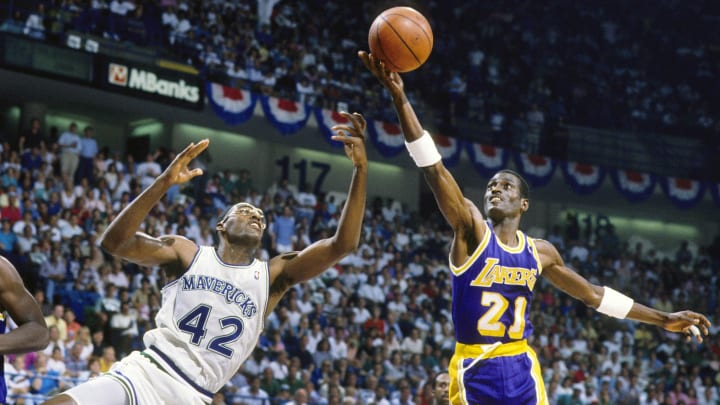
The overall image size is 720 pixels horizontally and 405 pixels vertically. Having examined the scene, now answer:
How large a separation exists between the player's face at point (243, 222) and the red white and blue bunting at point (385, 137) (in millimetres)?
14855

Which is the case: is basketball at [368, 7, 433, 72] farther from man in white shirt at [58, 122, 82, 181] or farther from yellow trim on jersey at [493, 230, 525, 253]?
man in white shirt at [58, 122, 82, 181]

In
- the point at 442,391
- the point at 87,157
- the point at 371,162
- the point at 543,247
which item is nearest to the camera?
the point at 543,247

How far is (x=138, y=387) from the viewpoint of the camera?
16.2 feet

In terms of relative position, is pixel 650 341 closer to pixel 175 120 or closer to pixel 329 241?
pixel 175 120

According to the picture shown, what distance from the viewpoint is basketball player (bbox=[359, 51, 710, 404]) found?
5309mm

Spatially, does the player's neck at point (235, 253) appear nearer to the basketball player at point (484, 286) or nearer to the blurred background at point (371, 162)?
the basketball player at point (484, 286)

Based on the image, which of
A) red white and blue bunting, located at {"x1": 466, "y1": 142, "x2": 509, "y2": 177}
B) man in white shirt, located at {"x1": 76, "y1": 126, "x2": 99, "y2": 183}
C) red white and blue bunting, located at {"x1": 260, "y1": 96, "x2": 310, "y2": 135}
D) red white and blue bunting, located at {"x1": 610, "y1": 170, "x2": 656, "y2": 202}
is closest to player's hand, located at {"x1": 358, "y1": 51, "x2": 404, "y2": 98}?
man in white shirt, located at {"x1": 76, "y1": 126, "x2": 99, "y2": 183}

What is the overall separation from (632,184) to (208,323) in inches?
771

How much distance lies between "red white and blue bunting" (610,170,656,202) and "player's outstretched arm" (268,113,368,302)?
18.8 meters

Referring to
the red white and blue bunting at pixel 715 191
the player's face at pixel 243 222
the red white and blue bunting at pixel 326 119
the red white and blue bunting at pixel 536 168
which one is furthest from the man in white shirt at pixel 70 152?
the red white and blue bunting at pixel 715 191

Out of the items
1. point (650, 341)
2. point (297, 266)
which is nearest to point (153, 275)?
point (297, 266)

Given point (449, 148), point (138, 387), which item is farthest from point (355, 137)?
point (449, 148)

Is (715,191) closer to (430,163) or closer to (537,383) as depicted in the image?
(537,383)

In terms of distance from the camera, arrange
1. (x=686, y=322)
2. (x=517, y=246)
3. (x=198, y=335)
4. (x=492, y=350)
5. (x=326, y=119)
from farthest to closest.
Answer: (x=326, y=119)
(x=686, y=322)
(x=517, y=246)
(x=492, y=350)
(x=198, y=335)
